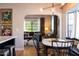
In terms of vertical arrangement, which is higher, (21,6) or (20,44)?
(21,6)

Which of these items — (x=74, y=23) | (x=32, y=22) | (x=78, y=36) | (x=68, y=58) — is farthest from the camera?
(x=32, y=22)

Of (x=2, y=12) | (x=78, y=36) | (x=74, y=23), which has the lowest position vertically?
(x=78, y=36)

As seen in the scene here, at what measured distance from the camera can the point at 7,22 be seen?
30.2ft

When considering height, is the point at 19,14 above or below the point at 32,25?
above

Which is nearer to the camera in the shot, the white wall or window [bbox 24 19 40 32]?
the white wall

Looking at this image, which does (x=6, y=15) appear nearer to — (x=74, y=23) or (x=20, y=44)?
(x=20, y=44)

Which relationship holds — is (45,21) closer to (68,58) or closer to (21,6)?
(21,6)

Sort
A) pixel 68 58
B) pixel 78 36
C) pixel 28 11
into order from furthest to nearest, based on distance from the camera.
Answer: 1. pixel 28 11
2. pixel 78 36
3. pixel 68 58

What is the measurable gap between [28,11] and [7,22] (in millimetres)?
1296

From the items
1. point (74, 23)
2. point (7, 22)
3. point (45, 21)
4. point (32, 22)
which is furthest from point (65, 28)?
point (32, 22)

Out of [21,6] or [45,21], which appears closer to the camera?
[21,6]

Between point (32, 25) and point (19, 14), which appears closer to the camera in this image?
point (19, 14)

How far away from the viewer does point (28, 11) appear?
29.5 feet

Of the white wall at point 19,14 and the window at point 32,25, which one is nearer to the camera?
the white wall at point 19,14
